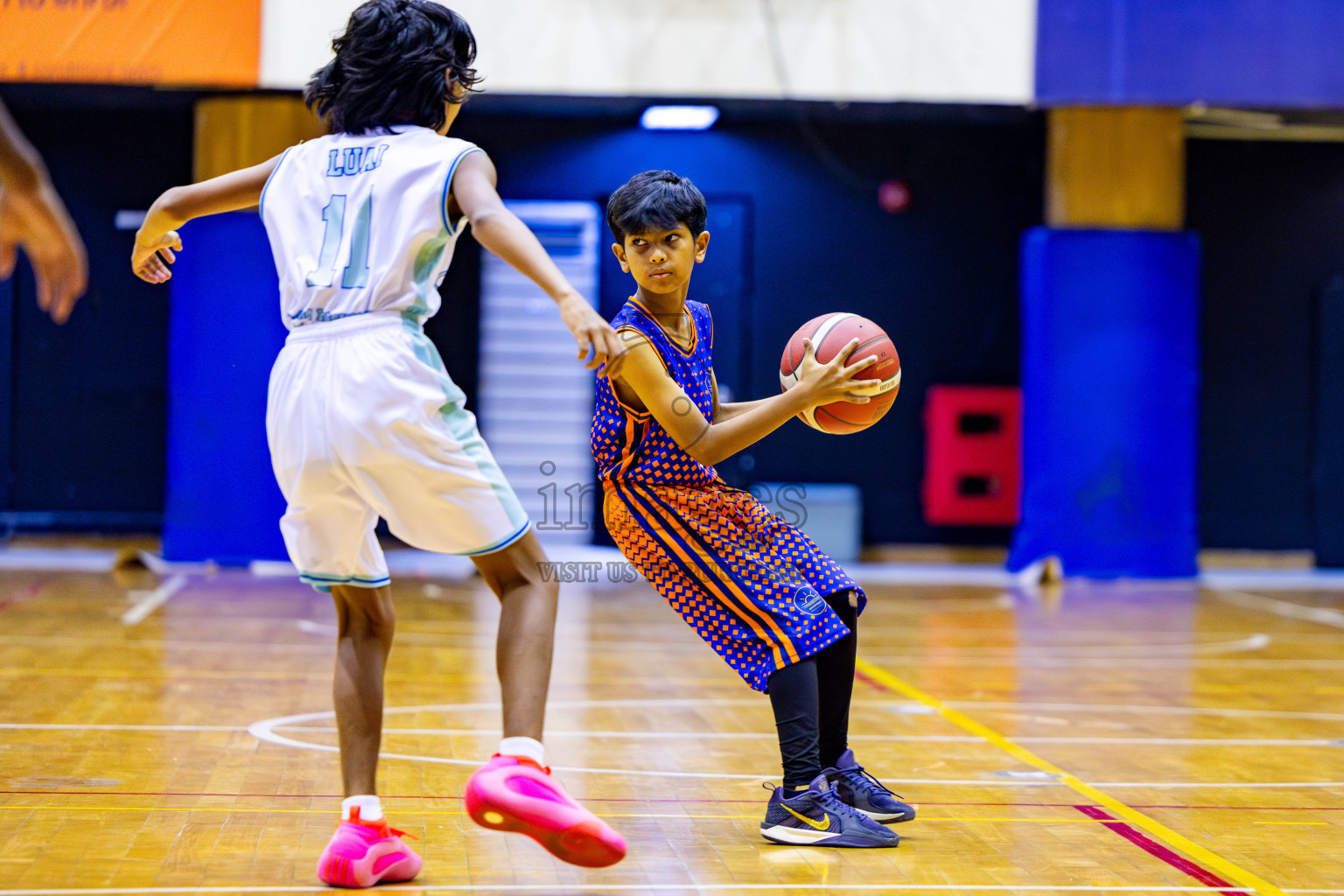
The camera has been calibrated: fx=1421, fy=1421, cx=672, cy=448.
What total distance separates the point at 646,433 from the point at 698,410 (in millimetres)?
126

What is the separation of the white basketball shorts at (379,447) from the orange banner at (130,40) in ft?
21.7

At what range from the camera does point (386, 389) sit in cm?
226

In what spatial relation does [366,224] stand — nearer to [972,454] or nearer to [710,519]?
[710,519]

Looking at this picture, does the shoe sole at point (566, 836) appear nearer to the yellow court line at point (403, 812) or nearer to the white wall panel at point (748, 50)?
the yellow court line at point (403, 812)

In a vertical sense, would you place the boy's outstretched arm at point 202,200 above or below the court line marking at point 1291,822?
above

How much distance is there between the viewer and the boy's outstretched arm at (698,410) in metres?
2.74

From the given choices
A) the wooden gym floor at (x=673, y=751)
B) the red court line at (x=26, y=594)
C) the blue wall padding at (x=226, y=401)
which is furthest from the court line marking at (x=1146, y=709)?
the blue wall padding at (x=226, y=401)

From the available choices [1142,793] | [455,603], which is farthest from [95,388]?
[1142,793]

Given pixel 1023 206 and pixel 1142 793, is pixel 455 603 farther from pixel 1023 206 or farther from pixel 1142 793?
pixel 1023 206

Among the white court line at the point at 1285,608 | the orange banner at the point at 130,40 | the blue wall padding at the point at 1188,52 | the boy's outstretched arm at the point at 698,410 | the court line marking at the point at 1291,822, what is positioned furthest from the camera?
the blue wall padding at the point at 1188,52

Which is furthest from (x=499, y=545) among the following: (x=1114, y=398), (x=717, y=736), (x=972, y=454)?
(x=972, y=454)

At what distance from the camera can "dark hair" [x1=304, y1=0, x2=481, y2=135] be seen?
2.38 m

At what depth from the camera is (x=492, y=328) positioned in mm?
10336

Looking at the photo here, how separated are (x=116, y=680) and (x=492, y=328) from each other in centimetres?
591
